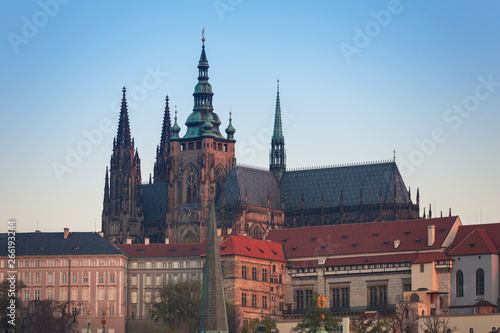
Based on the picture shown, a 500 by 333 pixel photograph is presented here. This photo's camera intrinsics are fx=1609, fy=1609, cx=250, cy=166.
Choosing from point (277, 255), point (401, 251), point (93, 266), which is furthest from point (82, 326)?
point (401, 251)

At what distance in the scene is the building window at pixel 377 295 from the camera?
600ft

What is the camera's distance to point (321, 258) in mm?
190375

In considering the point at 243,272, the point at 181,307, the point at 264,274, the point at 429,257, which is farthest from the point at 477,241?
the point at 181,307

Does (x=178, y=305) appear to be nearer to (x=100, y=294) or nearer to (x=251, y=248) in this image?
(x=100, y=294)

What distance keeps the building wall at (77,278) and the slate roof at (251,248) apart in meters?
13.1

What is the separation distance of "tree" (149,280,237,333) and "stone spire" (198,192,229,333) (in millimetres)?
61417

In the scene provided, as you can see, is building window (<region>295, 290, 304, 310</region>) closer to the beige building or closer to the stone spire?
the beige building

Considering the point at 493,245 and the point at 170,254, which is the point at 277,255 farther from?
the point at 493,245

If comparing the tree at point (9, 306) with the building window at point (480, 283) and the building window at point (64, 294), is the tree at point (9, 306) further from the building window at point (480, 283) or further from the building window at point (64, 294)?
the building window at point (480, 283)

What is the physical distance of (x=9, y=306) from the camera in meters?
170

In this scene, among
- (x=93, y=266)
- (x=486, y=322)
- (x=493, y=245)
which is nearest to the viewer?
(x=486, y=322)

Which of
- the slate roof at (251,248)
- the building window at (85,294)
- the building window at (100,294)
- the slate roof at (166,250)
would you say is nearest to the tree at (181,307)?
the slate roof at (251,248)

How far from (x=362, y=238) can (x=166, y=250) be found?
23.7 meters

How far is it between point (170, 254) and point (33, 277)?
16710mm
